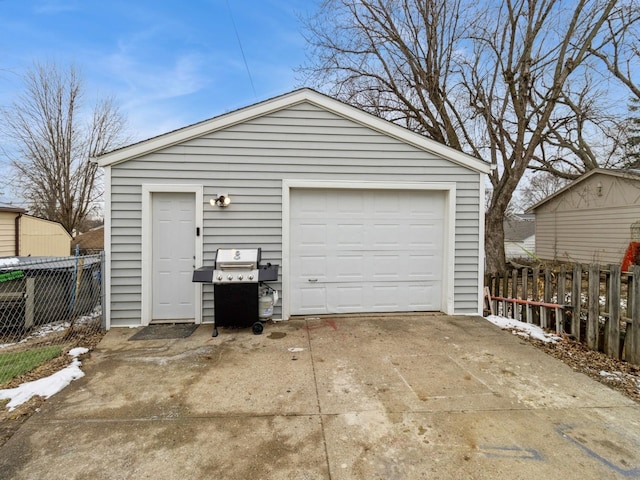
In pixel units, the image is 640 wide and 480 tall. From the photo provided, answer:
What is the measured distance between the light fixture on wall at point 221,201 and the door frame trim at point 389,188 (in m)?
0.84

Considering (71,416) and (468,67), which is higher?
(468,67)

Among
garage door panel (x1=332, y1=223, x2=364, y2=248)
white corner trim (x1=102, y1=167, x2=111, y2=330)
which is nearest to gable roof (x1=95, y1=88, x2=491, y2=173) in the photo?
white corner trim (x1=102, y1=167, x2=111, y2=330)

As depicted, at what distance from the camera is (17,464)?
81.3 inches

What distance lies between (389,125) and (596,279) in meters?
3.42

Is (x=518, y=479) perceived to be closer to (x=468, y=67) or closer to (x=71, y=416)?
(x=71, y=416)

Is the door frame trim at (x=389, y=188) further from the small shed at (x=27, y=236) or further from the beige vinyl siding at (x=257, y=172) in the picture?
the small shed at (x=27, y=236)

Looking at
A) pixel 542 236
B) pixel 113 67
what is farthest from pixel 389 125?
pixel 542 236

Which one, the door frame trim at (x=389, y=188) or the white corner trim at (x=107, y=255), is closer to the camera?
the white corner trim at (x=107, y=255)

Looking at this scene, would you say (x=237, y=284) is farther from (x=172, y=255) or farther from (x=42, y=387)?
(x=42, y=387)

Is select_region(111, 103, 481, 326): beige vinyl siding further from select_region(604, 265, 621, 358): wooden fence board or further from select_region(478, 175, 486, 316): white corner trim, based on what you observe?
select_region(604, 265, 621, 358): wooden fence board

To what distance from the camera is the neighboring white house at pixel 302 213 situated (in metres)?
4.93

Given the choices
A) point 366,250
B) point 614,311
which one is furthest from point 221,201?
point 614,311

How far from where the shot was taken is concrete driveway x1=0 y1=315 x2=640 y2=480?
2.07m

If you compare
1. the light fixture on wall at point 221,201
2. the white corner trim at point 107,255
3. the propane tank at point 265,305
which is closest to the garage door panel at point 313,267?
the propane tank at point 265,305
